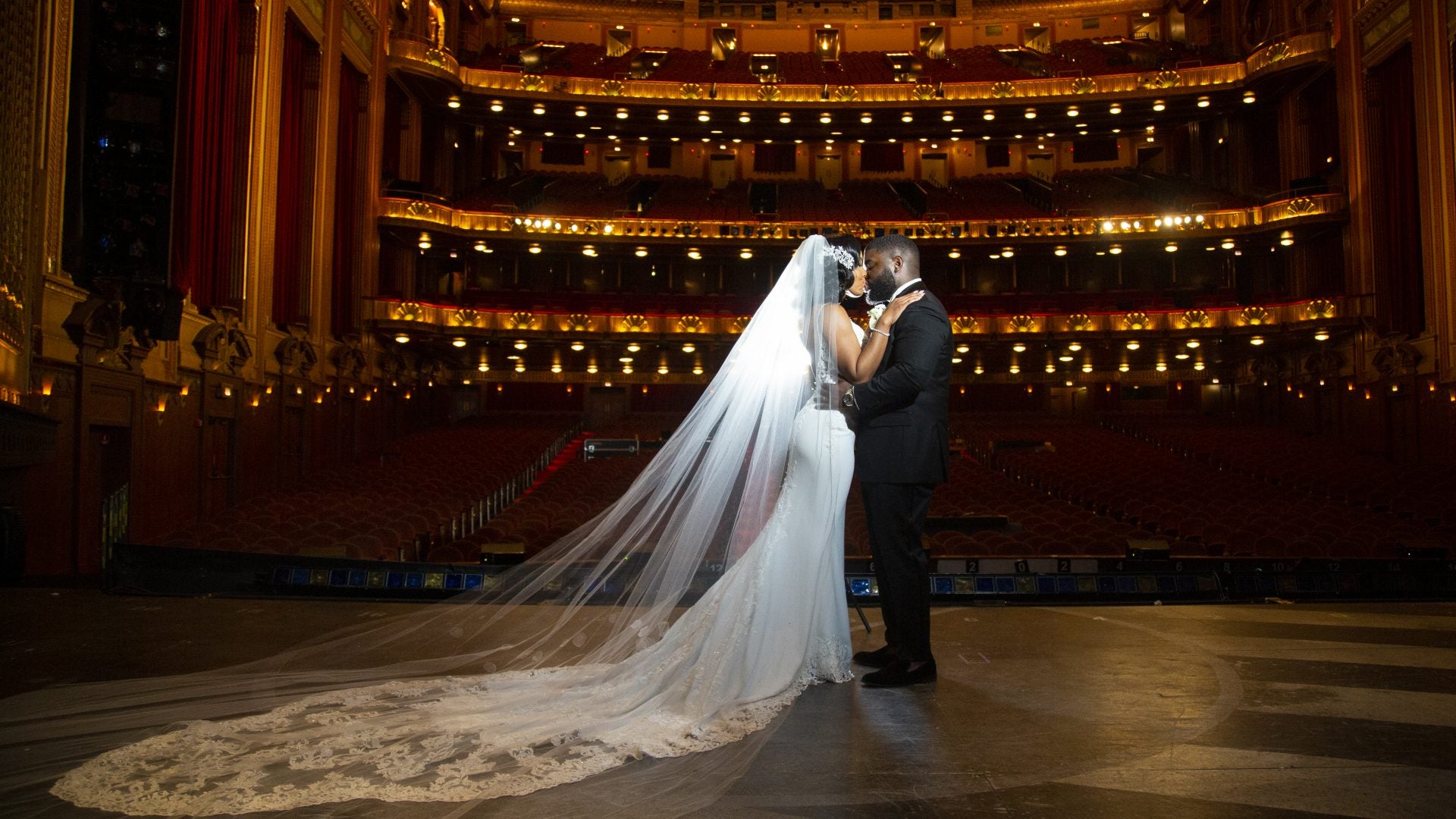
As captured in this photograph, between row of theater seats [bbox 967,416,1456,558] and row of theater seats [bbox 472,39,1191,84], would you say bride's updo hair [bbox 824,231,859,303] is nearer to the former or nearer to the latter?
row of theater seats [bbox 967,416,1456,558]

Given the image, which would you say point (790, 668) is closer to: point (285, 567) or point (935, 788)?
point (935, 788)

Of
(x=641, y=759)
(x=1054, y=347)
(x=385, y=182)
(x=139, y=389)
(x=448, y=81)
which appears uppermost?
(x=448, y=81)

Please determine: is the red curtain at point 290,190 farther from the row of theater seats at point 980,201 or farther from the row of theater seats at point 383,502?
the row of theater seats at point 980,201

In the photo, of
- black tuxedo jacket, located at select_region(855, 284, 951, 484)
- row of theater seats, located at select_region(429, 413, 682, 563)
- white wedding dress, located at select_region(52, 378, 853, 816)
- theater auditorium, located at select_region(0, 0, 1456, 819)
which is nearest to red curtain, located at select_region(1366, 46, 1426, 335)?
theater auditorium, located at select_region(0, 0, 1456, 819)

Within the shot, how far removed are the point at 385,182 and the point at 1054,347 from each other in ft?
60.2

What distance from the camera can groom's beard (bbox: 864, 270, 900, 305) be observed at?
3859mm

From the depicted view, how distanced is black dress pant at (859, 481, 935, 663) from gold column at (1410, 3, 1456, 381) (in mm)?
16896

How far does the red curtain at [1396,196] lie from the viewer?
1705 centimetres

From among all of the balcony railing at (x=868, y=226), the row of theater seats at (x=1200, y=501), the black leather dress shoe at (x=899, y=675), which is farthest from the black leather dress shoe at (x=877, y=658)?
the balcony railing at (x=868, y=226)

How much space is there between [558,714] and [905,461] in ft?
5.44

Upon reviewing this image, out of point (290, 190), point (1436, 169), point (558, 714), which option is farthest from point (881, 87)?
point (558, 714)

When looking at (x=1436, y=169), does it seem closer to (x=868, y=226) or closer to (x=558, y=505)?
(x=868, y=226)

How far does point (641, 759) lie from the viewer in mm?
2607

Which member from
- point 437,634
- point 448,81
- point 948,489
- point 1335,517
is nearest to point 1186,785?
point 437,634
